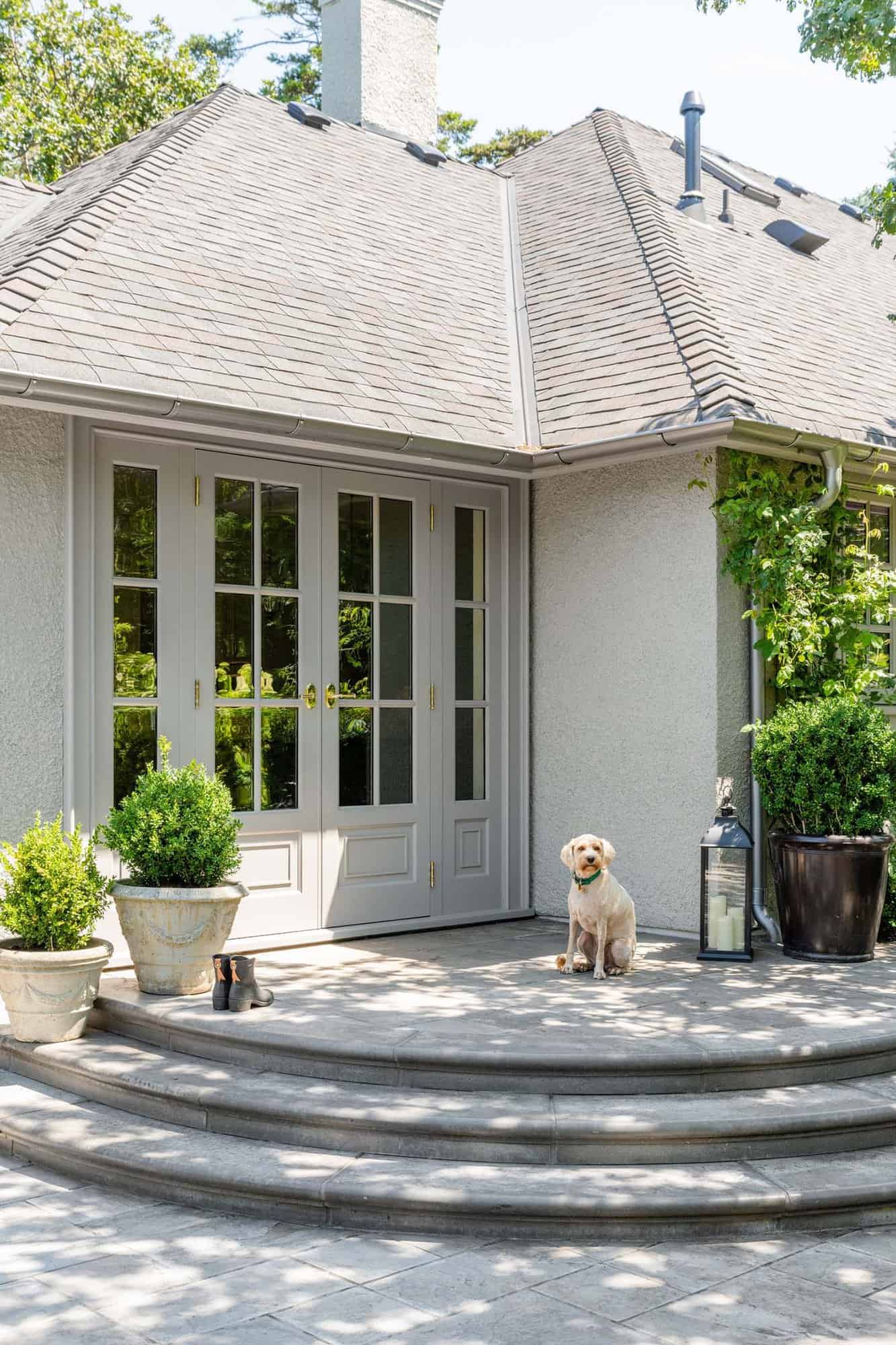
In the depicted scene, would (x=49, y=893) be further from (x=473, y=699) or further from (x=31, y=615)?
(x=473, y=699)

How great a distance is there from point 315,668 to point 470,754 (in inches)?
50.0

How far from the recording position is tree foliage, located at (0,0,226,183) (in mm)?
18938

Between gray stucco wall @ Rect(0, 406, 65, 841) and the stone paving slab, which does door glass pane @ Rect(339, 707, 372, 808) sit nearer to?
gray stucco wall @ Rect(0, 406, 65, 841)

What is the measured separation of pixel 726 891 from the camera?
6.70m

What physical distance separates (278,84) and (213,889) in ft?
75.9

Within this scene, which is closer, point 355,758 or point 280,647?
point 280,647

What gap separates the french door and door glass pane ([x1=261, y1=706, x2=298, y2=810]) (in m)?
0.01

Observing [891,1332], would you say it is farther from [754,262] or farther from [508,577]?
[754,262]

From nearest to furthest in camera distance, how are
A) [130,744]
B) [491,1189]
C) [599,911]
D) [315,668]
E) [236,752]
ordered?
[491,1189] → [599,911] → [130,744] → [236,752] → [315,668]

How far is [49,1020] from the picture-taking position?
214 inches

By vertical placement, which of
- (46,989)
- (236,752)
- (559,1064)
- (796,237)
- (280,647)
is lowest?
(559,1064)

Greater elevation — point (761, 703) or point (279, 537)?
point (279, 537)

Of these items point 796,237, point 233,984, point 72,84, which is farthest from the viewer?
point 72,84

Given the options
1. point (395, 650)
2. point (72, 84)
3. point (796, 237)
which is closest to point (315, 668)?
point (395, 650)
